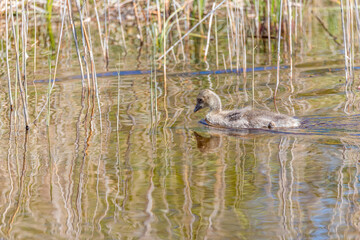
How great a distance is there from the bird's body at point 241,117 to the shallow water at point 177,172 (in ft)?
0.43

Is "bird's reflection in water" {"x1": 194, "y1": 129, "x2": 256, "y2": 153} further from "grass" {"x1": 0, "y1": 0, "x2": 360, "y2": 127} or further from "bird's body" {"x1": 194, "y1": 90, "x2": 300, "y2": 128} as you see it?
"grass" {"x1": 0, "y1": 0, "x2": 360, "y2": 127}

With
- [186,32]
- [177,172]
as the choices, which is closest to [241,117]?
[177,172]

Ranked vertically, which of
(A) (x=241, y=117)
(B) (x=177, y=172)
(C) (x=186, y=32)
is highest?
(C) (x=186, y=32)

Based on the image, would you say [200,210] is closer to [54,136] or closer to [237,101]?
[54,136]

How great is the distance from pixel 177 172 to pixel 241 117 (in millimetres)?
1772

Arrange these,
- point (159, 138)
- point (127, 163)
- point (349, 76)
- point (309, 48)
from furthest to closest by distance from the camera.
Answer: point (309, 48) → point (349, 76) → point (159, 138) → point (127, 163)

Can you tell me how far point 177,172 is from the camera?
4902mm

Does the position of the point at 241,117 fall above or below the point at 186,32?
below

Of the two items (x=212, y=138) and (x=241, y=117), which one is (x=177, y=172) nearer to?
(x=212, y=138)

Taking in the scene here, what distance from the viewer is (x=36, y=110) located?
7.28 m

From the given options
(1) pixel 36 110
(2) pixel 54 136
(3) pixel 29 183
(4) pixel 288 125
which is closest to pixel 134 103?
(1) pixel 36 110

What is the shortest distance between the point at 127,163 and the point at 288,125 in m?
1.87

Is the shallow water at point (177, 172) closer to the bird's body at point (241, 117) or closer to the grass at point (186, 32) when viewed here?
the bird's body at point (241, 117)

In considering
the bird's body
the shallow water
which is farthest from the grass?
the bird's body
